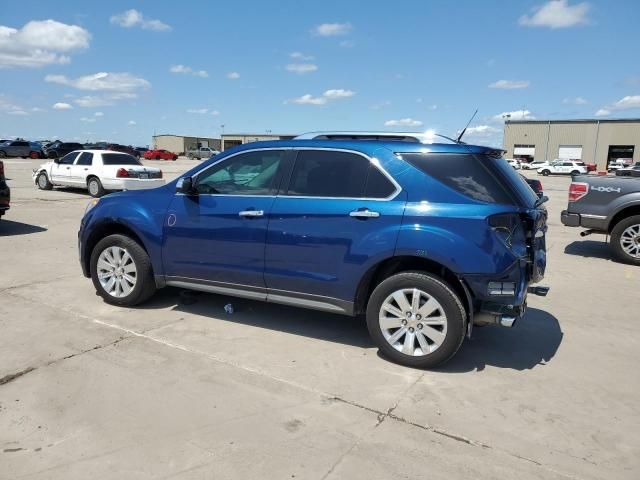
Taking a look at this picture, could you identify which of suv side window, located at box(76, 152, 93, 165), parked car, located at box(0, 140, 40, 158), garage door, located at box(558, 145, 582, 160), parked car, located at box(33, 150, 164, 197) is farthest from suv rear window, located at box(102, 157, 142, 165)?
garage door, located at box(558, 145, 582, 160)

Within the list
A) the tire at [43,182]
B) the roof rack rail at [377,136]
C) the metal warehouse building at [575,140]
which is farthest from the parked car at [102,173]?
the metal warehouse building at [575,140]

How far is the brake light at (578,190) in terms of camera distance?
8695 mm

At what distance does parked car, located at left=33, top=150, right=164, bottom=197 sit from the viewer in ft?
53.6

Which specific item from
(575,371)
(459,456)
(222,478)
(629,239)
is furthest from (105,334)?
(629,239)

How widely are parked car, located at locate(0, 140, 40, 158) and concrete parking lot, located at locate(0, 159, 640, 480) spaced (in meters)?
46.7

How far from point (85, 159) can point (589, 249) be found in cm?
1540

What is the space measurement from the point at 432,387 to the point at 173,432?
6.13 ft

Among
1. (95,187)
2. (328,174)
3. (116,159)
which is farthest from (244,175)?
(116,159)

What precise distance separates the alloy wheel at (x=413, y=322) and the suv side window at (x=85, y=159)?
51.1 ft

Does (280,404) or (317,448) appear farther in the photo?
(280,404)

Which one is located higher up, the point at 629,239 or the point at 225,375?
the point at 629,239

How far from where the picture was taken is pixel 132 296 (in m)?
5.26

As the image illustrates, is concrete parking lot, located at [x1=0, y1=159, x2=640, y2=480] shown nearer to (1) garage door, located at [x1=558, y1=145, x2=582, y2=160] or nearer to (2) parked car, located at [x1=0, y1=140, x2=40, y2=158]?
A: (2) parked car, located at [x1=0, y1=140, x2=40, y2=158]

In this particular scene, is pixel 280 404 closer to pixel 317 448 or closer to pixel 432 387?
pixel 317 448
